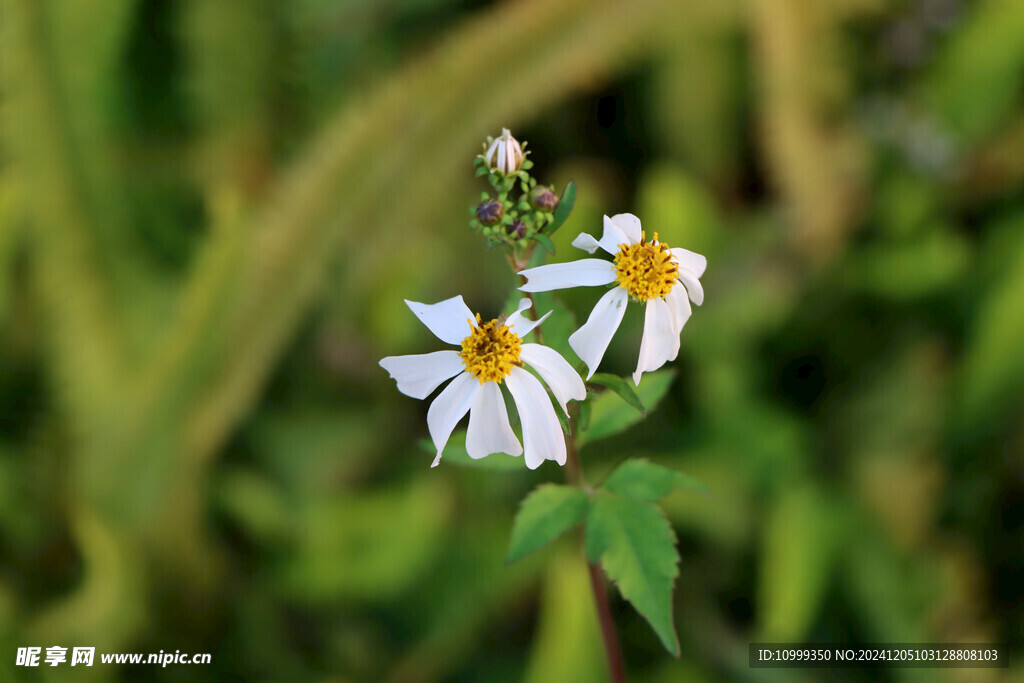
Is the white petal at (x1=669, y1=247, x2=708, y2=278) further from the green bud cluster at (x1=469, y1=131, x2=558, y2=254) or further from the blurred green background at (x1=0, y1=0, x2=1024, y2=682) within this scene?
the blurred green background at (x1=0, y1=0, x2=1024, y2=682)

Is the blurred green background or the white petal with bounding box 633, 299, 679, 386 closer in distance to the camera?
the white petal with bounding box 633, 299, 679, 386

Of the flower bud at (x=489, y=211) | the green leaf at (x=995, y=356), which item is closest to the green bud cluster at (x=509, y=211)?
the flower bud at (x=489, y=211)

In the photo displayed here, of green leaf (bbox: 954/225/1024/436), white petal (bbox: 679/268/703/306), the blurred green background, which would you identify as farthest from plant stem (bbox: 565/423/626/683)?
green leaf (bbox: 954/225/1024/436)

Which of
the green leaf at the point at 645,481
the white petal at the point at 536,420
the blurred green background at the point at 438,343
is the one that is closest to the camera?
the white petal at the point at 536,420

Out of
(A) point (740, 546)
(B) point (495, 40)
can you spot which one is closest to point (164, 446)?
(B) point (495, 40)

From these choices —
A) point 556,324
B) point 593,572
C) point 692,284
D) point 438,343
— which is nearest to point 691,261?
point 692,284

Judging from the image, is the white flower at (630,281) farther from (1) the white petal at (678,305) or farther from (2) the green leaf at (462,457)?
(2) the green leaf at (462,457)

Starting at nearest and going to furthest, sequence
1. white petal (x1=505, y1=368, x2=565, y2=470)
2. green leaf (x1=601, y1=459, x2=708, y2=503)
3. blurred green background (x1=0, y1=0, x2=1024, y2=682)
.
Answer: white petal (x1=505, y1=368, x2=565, y2=470) → green leaf (x1=601, y1=459, x2=708, y2=503) → blurred green background (x1=0, y1=0, x2=1024, y2=682)
